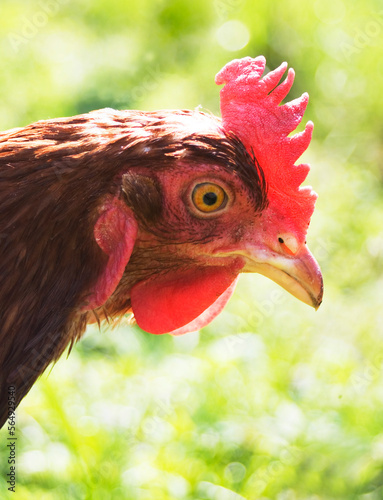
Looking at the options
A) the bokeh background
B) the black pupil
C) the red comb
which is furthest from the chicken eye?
the bokeh background

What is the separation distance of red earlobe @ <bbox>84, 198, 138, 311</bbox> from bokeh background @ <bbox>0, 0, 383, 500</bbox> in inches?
40.2

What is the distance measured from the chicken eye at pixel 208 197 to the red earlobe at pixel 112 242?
7.1 inches

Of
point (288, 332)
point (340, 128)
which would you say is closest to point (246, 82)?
point (288, 332)

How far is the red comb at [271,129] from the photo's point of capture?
6.47 ft

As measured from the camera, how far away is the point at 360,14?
213 inches

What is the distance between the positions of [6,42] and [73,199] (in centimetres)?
378

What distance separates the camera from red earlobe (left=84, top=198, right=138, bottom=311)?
1.79 metres

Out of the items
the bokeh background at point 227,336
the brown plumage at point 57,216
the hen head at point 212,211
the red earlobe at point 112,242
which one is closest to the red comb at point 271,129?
the hen head at point 212,211

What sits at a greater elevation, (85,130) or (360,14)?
(360,14)

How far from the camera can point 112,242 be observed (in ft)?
5.94

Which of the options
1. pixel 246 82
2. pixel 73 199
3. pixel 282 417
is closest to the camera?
pixel 73 199

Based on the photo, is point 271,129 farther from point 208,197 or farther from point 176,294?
point 176,294

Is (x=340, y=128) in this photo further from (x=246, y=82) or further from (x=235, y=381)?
(x=246, y=82)

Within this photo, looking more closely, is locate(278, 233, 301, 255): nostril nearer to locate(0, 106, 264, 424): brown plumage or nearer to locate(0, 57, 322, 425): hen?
locate(0, 57, 322, 425): hen
